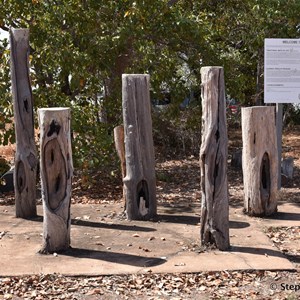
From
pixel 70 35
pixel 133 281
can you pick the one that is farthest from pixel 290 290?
pixel 70 35

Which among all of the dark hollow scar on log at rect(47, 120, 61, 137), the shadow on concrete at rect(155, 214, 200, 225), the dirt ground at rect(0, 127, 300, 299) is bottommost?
the dirt ground at rect(0, 127, 300, 299)

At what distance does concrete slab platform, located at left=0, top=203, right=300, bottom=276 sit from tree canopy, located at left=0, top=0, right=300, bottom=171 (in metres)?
1.59

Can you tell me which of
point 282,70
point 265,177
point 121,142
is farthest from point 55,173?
point 282,70

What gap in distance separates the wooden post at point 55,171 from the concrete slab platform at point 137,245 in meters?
0.31

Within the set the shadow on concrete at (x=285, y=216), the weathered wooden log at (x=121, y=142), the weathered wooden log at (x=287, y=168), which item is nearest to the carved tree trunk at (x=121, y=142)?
the weathered wooden log at (x=121, y=142)

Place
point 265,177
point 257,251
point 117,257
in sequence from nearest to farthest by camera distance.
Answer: point 117,257
point 257,251
point 265,177

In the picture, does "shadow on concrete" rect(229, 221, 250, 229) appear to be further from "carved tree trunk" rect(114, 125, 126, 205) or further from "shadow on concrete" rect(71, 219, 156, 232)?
"carved tree trunk" rect(114, 125, 126, 205)

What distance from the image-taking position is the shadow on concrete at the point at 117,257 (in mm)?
5590

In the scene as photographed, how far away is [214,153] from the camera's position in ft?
19.0

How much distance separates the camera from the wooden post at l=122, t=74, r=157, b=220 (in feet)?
22.4

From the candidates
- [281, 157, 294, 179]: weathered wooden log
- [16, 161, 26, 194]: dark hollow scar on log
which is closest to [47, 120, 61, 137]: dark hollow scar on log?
[16, 161, 26, 194]: dark hollow scar on log

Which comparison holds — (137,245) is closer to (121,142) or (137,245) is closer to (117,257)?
(117,257)

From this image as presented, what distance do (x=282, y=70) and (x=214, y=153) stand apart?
106 inches

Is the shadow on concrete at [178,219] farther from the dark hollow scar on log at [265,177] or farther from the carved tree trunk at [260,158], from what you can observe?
the dark hollow scar on log at [265,177]
